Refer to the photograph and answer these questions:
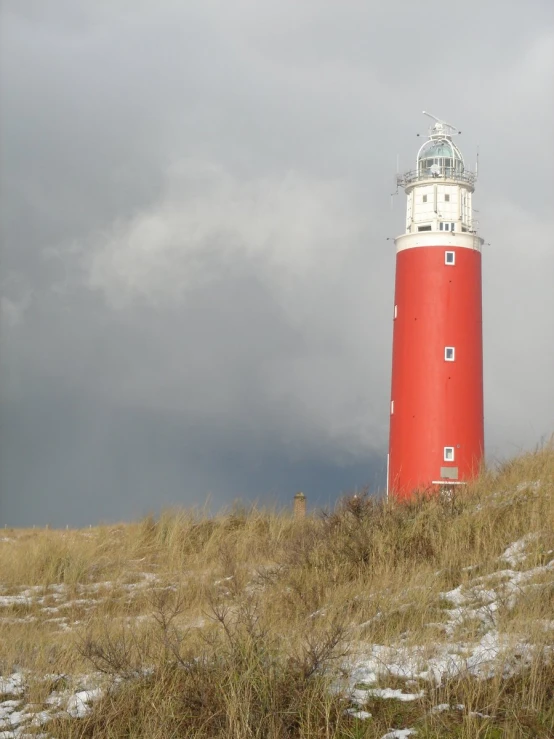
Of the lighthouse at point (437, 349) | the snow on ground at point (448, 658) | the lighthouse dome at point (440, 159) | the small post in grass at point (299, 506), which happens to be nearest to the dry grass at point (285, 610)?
the snow on ground at point (448, 658)

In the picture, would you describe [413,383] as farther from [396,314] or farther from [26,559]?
[26,559]

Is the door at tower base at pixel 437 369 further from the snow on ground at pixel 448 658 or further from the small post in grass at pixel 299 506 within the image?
the snow on ground at pixel 448 658

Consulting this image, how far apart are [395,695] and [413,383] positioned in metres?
21.2

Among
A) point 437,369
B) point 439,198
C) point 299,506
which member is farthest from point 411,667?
point 439,198

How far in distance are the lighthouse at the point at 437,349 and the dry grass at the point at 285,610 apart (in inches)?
428

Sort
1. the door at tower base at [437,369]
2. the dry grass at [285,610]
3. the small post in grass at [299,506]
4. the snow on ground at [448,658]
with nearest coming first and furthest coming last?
the dry grass at [285,610] → the snow on ground at [448,658] → the small post in grass at [299,506] → the door at tower base at [437,369]

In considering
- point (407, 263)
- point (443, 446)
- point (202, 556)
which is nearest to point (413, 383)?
point (443, 446)

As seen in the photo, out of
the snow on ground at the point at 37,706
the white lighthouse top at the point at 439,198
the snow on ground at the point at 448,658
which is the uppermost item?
the white lighthouse top at the point at 439,198

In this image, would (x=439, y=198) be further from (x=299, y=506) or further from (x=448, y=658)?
(x=448, y=658)

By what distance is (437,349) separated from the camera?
87.5 feet

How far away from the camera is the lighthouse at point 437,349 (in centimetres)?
2647

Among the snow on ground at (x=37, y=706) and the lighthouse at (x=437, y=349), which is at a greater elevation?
the lighthouse at (x=437, y=349)

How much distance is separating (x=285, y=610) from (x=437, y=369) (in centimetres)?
1791

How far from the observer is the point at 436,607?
325 inches
